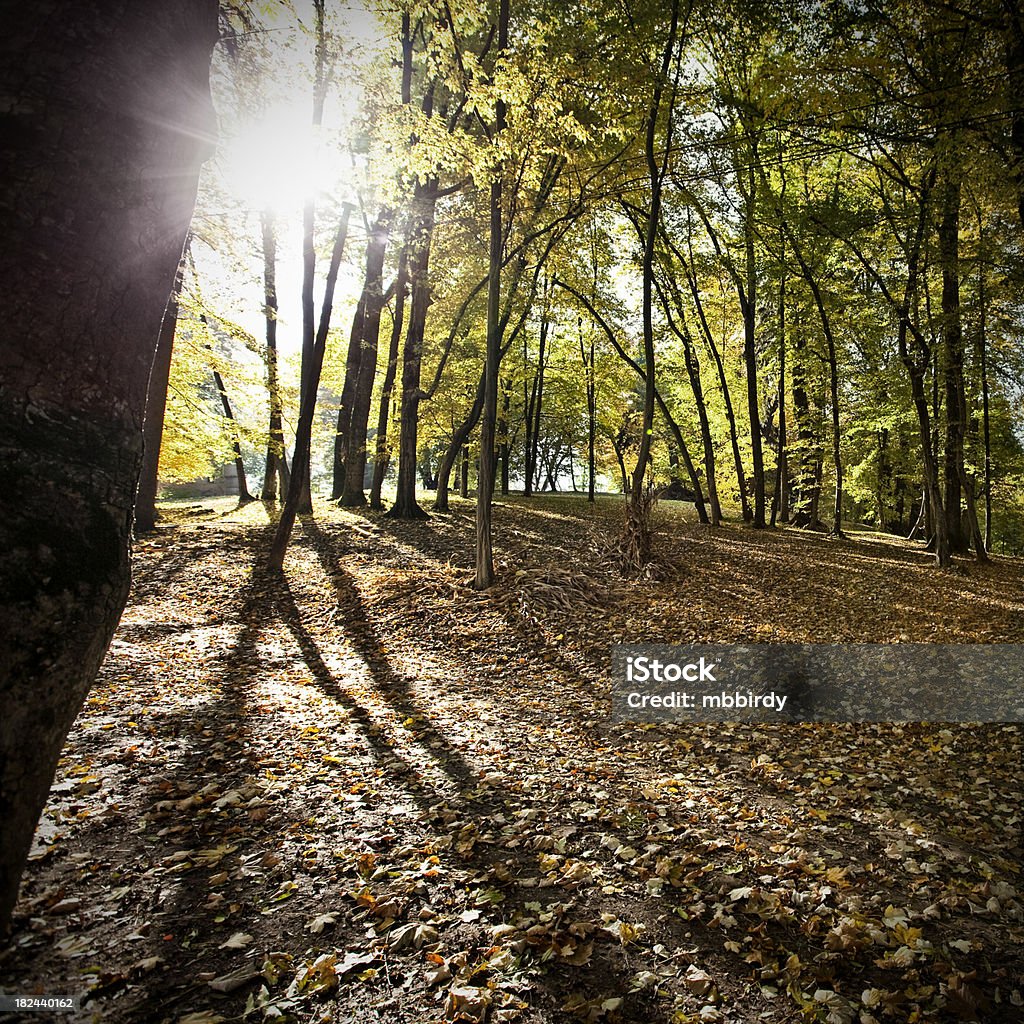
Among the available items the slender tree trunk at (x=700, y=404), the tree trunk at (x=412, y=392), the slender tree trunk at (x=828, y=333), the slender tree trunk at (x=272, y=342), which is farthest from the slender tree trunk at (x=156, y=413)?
the slender tree trunk at (x=828, y=333)

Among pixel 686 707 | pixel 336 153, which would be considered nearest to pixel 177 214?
pixel 686 707

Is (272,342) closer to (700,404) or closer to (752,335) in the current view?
(700,404)

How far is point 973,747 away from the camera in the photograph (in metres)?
5.12

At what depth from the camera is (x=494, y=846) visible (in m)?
3.62

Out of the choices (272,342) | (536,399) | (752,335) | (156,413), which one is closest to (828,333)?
(752,335)

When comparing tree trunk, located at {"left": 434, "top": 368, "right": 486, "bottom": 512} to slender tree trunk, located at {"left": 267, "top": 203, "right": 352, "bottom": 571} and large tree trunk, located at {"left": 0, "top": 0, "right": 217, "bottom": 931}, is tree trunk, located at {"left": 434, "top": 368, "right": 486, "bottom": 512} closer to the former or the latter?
slender tree trunk, located at {"left": 267, "top": 203, "right": 352, "bottom": 571}

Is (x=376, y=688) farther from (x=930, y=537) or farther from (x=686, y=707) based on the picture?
(x=930, y=537)

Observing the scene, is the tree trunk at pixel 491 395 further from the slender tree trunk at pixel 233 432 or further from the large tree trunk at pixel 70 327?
the slender tree trunk at pixel 233 432

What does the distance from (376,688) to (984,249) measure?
1325 cm

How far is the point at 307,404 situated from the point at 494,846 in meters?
8.03

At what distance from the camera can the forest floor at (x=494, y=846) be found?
252cm

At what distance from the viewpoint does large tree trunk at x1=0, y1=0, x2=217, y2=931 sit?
70.1 inches

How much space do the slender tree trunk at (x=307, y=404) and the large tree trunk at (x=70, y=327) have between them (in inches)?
302

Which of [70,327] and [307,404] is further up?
[307,404]
